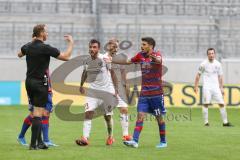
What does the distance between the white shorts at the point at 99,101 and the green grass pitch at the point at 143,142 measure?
69cm

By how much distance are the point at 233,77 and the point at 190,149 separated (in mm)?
17470

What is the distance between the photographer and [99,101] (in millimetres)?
13148

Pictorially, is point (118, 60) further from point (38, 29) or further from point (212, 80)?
point (212, 80)

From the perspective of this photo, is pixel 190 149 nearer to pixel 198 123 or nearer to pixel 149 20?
pixel 198 123

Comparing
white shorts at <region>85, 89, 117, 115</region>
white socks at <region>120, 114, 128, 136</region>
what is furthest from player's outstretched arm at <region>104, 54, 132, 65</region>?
white socks at <region>120, 114, 128, 136</region>

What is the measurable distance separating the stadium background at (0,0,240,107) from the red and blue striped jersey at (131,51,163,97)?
1611 cm

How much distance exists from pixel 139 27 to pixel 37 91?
19.3 meters

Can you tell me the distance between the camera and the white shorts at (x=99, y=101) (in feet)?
42.9

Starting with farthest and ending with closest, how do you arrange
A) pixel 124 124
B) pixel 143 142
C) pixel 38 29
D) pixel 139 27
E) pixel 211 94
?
pixel 139 27
pixel 211 94
pixel 124 124
pixel 143 142
pixel 38 29

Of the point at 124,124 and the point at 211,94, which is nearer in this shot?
the point at 124,124

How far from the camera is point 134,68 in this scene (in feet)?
83.1

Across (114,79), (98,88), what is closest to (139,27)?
(114,79)

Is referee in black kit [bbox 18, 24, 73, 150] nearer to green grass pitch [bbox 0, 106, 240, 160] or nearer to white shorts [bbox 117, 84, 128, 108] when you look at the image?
green grass pitch [bbox 0, 106, 240, 160]

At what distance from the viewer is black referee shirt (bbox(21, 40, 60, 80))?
11.5m
